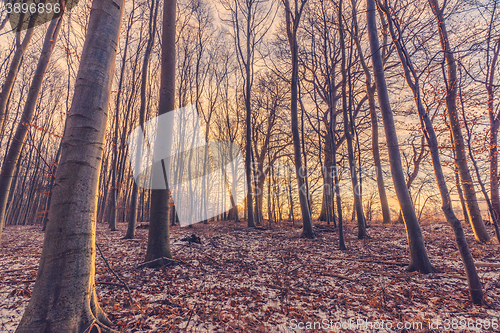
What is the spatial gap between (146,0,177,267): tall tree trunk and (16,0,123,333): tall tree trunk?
257 cm

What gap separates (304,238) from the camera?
8.02 m

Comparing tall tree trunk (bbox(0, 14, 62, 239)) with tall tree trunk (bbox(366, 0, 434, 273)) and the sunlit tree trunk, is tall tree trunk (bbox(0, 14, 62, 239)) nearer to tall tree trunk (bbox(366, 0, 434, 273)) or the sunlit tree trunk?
the sunlit tree trunk

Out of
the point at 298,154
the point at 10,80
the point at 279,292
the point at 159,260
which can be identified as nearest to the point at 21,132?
the point at 10,80

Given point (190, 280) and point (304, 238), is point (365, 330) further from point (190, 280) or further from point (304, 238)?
point (304, 238)

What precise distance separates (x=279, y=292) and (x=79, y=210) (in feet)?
9.69

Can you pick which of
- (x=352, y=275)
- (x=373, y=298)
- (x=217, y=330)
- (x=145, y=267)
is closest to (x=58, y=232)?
(x=217, y=330)

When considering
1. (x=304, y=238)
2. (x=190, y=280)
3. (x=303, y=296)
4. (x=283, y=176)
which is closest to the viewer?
(x=303, y=296)

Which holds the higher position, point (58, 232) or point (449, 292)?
point (58, 232)

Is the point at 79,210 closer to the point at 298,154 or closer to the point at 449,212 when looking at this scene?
the point at 449,212

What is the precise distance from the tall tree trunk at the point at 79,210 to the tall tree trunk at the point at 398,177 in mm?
4940

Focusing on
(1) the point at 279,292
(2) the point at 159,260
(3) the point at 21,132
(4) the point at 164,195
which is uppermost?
(3) the point at 21,132

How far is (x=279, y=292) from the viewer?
329cm

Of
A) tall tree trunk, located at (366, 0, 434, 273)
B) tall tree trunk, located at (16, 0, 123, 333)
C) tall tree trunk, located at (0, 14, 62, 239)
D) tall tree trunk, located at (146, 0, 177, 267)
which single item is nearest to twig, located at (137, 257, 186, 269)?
tall tree trunk, located at (146, 0, 177, 267)

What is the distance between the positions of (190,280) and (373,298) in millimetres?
3013
